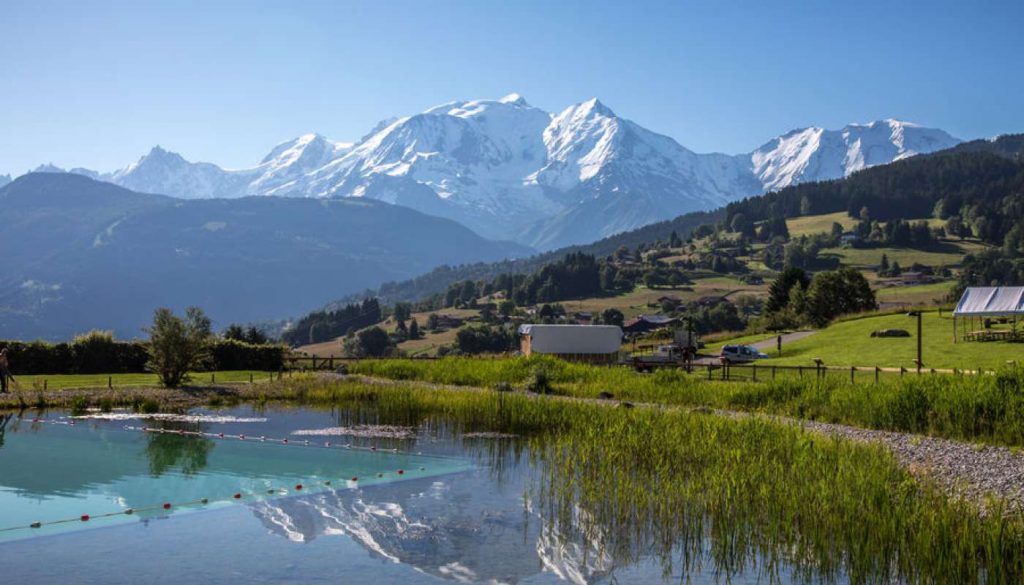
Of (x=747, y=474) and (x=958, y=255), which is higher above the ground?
(x=958, y=255)

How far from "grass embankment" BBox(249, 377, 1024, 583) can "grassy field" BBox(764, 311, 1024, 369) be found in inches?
857

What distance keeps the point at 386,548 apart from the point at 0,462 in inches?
558

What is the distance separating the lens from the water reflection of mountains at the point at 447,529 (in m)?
15.4

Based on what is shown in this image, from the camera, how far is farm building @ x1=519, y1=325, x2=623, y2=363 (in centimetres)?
7156

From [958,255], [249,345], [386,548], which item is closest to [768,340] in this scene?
[249,345]

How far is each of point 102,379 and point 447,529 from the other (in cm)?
3458

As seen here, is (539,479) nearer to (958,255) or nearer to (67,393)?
(67,393)

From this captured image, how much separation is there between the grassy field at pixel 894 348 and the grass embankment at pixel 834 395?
10695 mm

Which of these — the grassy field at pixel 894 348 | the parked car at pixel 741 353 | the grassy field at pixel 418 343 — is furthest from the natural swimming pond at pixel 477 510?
the grassy field at pixel 418 343

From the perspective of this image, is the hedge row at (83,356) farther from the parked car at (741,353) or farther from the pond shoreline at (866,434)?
the parked car at (741,353)

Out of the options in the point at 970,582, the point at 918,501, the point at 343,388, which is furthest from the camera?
the point at 343,388

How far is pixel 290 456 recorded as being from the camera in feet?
86.4

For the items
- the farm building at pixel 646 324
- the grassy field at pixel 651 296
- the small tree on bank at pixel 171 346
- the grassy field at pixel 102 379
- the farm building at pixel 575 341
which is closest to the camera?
the grassy field at pixel 102 379

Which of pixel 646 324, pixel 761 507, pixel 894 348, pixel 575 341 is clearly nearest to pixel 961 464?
pixel 761 507
